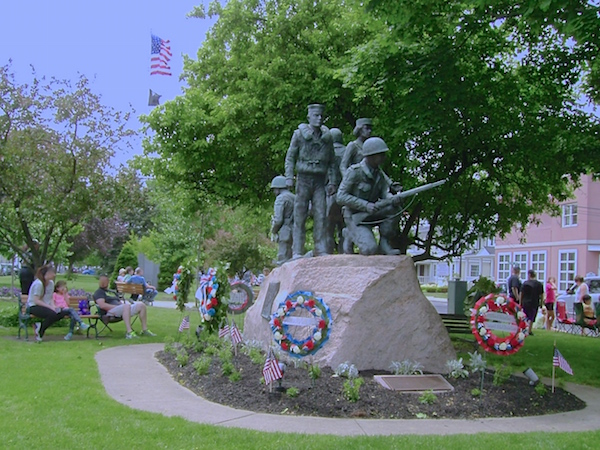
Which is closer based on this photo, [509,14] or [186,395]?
[186,395]

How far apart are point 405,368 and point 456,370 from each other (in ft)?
2.25

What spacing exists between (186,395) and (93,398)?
1037mm

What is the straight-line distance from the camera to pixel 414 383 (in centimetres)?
763

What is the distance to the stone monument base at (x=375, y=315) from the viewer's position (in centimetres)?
817

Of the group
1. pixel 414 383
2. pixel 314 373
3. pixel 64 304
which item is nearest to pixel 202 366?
pixel 314 373

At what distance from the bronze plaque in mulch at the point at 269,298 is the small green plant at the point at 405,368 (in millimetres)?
2267

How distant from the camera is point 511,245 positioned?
44.8m

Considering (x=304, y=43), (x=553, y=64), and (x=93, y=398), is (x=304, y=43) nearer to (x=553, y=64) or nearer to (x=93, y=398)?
(x=553, y=64)

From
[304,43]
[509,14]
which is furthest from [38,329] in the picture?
[509,14]

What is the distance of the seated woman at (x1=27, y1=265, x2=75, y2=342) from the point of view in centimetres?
1221

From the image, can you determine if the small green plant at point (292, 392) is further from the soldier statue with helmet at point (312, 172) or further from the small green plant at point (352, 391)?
the soldier statue with helmet at point (312, 172)

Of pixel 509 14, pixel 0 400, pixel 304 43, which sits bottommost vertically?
pixel 0 400

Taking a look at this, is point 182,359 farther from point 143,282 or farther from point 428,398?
point 143,282

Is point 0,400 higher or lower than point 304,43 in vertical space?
lower
